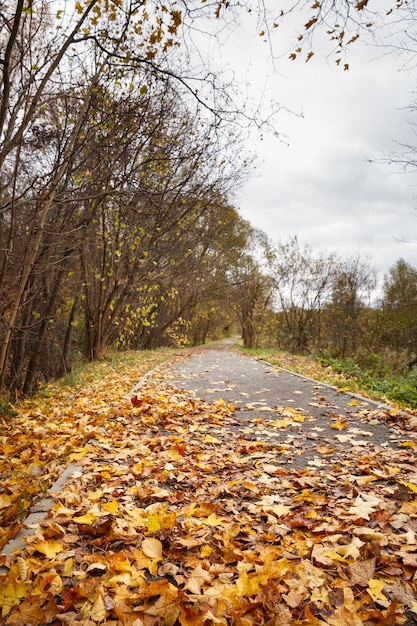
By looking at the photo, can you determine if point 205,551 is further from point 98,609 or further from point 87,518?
point 87,518

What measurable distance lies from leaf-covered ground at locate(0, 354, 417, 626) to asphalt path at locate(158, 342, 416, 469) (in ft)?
0.50

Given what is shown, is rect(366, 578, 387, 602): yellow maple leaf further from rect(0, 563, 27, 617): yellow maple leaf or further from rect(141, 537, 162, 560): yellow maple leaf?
rect(0, 563, 27, 617): yellow maple leaf

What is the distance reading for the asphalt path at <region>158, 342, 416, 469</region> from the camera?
4.15 m

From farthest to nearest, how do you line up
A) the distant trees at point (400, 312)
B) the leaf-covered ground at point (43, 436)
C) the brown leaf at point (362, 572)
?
the distant trees at point (400, 312) < the leaf-covered ground at point (43, 436) < the brown leaf at point (362, 572)

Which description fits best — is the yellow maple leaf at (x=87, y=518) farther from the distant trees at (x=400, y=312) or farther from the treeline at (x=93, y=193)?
the distant trees at (x=400, y=312)

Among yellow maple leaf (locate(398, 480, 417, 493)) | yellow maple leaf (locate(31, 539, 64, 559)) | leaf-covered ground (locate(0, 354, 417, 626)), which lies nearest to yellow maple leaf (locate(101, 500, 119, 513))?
leaf-covered ground (locate(0, 354, 417, 626))

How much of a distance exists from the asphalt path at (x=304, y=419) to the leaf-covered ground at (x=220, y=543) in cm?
15

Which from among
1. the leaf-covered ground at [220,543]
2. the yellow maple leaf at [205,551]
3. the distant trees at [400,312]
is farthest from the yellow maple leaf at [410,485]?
the distant trees at [400,312]

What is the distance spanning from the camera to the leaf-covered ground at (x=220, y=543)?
1.83 metres

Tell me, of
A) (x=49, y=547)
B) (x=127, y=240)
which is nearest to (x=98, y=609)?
(x=49, y=547)

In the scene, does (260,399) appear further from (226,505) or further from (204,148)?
(204,148)

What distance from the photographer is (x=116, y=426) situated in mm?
4859

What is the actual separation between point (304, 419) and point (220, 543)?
326 cm

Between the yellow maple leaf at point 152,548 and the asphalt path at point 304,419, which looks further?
the asphalt path at point 304,419
